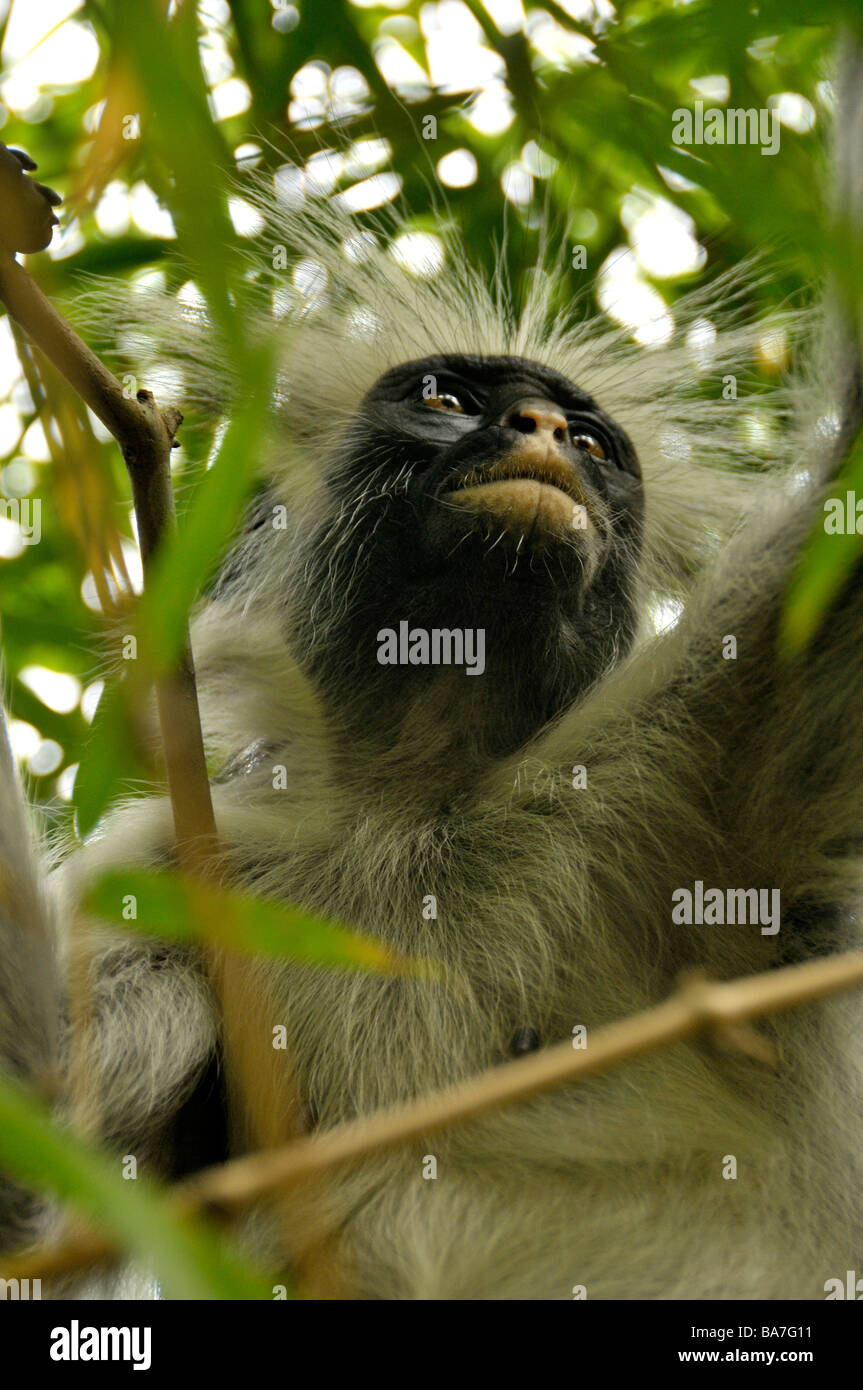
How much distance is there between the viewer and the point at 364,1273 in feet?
8.71

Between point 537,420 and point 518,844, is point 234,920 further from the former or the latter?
point 537,420

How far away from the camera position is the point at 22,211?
73.5 inches

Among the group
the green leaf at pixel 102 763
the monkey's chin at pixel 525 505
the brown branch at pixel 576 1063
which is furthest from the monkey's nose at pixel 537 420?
the brown branch at pixel 576 1063

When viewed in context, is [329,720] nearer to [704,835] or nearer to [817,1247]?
[704,835]

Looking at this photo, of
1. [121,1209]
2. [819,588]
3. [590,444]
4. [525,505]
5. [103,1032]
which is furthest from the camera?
Result: [590,444]

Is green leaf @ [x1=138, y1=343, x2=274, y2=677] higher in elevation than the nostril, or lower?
lower

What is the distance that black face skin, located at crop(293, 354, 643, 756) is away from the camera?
10.5 ft

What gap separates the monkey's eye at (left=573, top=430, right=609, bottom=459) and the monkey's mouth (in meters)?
0.34

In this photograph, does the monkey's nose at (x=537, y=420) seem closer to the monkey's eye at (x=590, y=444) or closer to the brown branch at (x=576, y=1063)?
the monkey's eye at (x=590, y=444)

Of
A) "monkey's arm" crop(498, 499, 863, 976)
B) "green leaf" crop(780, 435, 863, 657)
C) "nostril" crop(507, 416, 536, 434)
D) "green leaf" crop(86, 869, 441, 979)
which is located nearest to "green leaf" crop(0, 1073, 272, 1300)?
"green leaf" crop(86, 869, 441, 979)

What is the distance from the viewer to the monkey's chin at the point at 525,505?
3.13 meters

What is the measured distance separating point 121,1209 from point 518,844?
6.87 feet

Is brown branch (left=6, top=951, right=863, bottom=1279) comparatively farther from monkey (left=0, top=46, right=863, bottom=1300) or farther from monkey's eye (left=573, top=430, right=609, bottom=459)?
monkey's eye (left=573, top=430, right=609, bottom=459)

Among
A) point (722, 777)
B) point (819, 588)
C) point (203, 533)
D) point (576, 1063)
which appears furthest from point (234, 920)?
point (722, 777)
